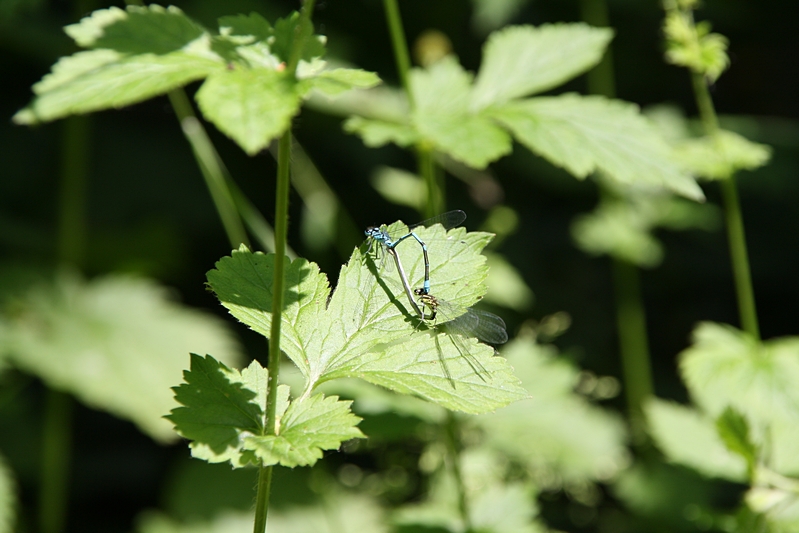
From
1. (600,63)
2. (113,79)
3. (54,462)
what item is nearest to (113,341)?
(54,462)

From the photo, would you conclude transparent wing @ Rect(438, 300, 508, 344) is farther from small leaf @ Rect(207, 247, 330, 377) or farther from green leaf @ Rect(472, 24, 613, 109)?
green leaf @ Rect(472, 24, 613, 109)

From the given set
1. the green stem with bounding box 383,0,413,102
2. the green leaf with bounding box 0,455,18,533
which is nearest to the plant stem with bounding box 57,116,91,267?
the green leaf with bounding box 0,455,18,533

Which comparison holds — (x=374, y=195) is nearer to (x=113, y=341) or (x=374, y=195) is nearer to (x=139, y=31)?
(x=113, y=341)

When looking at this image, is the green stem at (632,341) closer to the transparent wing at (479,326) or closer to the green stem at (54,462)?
the transparent wing at (479,326)

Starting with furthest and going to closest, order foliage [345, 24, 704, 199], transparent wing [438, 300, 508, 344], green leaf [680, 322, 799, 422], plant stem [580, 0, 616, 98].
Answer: plant stem [580, 0, 616, 98] → green leaf [680, 322, 799, 422] → foliage [345, 24, 704, 199] → transparent wing [438, 300, 508, 344]

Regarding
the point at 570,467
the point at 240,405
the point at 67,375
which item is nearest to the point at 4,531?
the point at 67,375

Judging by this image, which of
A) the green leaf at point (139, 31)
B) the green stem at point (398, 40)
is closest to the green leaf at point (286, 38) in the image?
the green leaf at point (139, 31)
